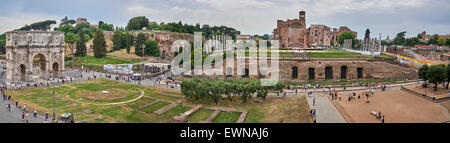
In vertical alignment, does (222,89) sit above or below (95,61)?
below

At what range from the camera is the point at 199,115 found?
23438mm

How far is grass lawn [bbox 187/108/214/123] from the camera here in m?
22.2

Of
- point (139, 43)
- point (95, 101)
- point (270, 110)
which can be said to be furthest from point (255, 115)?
point (139, 43)

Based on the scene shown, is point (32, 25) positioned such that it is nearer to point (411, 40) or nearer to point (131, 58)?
point (131, 58)

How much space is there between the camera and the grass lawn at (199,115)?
2220 centimetres

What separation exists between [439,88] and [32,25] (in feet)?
370

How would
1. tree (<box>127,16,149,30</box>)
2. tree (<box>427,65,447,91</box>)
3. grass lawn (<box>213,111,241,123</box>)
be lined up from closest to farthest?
grass lawn (<box>213,111,241,123</box>) → tree (<box>427,65,447,91</box>) → tree (<box>127,16,149,30</box>)

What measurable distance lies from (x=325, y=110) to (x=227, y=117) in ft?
27.7

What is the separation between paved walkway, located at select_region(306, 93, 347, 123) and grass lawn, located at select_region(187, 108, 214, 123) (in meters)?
9.10

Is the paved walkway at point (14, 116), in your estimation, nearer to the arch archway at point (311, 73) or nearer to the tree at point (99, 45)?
the arch archway at point (311, 73)

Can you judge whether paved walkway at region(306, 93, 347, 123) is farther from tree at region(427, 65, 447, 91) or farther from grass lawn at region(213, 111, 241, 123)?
tree at region(427, 65, 447, 91)

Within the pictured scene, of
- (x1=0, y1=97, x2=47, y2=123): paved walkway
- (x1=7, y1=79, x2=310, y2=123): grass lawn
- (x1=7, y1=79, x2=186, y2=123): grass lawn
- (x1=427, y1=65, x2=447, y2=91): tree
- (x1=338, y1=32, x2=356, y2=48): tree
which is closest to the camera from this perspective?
(x1=0, y1=97, x2=47, y2=123): paved walkway

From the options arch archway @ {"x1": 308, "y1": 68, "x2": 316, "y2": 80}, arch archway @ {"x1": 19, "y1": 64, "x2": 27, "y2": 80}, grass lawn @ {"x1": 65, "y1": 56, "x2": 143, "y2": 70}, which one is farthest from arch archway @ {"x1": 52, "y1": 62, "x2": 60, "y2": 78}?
arch archway @ {"x1": 308, "y1": 68, "x2": 316, "y2": 80}

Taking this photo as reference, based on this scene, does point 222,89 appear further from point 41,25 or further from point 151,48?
point 41,25
